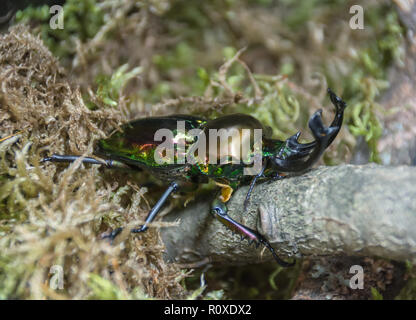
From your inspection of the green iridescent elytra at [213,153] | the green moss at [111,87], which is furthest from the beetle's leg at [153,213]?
the green moss at [111,87]

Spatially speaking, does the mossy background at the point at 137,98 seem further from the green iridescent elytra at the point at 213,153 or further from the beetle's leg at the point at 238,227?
the beetle's leg at the point at 238,227

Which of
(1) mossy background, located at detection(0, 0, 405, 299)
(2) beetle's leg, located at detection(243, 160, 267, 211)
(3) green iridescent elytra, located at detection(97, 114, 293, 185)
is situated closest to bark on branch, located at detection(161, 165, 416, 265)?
(2) beetle's leg, located at detection(243, 160, 267, 211)

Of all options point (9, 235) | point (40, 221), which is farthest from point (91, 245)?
point (9, 235)

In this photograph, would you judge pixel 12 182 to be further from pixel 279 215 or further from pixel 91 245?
pixel 279 215

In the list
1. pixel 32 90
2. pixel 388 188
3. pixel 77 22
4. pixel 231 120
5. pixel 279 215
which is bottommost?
pixel 279 215

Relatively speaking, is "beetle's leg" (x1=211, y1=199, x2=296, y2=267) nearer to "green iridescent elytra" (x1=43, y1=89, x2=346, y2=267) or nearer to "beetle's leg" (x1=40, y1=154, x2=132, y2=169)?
"green iridescent elytra" (x1=43, y1=89, x2=346, y2=267)
